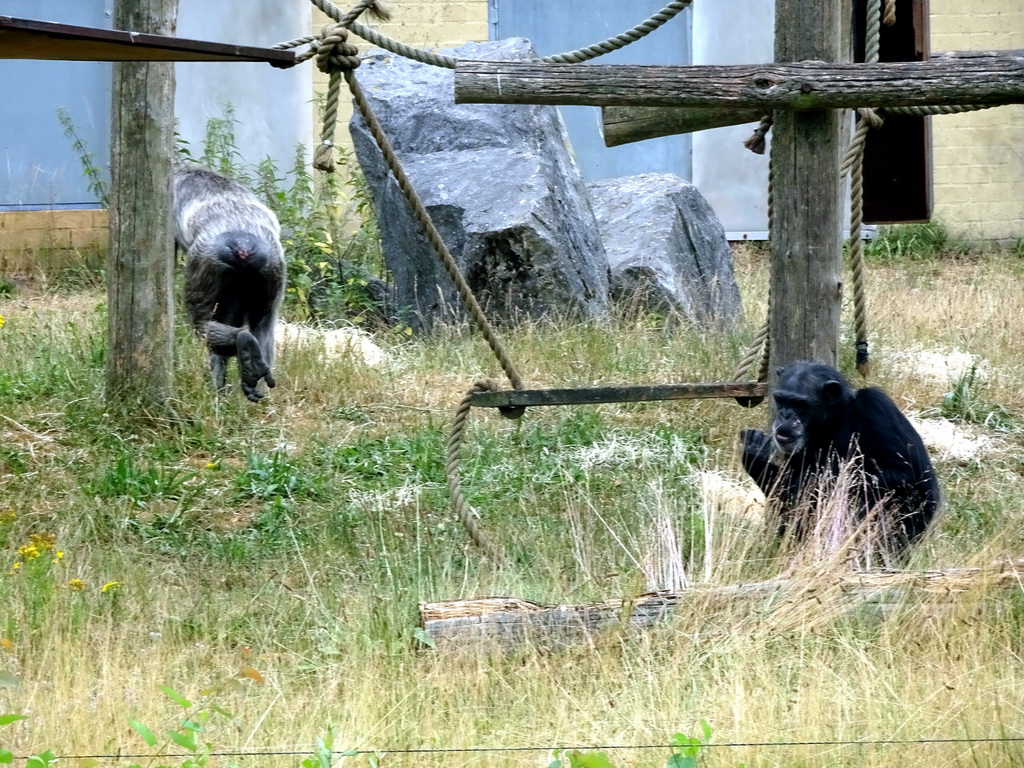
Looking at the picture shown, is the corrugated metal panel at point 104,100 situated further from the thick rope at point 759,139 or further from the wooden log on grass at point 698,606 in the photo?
the wooden log on grass at point 698,606

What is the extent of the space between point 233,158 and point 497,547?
9.48 m

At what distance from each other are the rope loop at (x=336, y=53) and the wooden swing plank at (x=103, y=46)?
710 mm

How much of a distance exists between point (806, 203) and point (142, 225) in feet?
12.2

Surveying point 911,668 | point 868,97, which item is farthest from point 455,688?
point 868,97

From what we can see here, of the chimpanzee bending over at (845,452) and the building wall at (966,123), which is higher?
the building wall at (966,123)

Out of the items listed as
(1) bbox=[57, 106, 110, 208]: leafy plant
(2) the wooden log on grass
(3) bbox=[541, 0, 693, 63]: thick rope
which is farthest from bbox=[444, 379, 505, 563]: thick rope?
(1) bbox=[57, 106, 110, 208]: leafy plant

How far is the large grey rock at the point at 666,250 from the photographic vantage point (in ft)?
32.1

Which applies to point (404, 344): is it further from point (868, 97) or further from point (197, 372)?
point (868, 97)

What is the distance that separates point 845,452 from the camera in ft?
16.6

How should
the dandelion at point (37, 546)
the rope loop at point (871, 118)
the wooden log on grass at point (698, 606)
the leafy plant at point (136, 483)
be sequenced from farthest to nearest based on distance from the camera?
the leafy plant at point (136, 483) → the rope loop at point (871, 118) → the dandelion at point (37, 546) → the wooden log on grass at point (698, 606)

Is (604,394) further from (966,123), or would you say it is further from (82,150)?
(966,123)

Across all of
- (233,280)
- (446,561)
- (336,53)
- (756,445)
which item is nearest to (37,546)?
(446,561)

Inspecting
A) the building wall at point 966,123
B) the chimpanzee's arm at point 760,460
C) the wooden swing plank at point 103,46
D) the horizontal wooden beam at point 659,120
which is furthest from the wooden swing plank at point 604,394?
the building wall at point 966,123

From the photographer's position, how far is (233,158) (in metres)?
13.6
